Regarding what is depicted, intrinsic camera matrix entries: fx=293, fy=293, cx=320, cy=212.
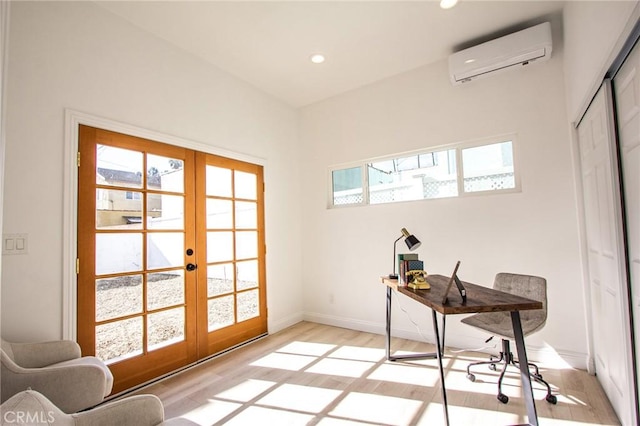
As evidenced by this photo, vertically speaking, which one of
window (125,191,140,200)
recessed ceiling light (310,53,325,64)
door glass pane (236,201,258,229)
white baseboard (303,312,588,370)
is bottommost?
white baseboard (303,312,588,370)

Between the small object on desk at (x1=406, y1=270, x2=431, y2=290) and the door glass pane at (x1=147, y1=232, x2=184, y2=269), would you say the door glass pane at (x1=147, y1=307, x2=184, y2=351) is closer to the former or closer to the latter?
the door glass pane at (x1=147, y1=232, x2=184, y2=269)

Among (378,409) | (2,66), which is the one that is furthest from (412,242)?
(2,66)

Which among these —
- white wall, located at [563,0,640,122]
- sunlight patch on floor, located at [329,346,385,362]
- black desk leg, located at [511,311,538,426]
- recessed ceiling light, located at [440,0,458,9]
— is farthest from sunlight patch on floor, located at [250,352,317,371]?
recessed ceiling light, located at [440,0,458,9]

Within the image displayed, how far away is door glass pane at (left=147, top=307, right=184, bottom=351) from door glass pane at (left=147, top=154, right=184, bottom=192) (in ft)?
3.80

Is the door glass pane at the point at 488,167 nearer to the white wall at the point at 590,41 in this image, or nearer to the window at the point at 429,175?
the window at the point at 429,175

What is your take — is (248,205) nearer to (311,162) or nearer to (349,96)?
(311,162)

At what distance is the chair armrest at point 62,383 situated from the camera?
5.04ft

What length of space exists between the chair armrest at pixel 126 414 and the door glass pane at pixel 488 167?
3.15m

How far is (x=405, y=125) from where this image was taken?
11.5 ft

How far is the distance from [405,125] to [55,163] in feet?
10.9

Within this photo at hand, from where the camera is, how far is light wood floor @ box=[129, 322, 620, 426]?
1961 mm

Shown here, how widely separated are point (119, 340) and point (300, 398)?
153 centimetres

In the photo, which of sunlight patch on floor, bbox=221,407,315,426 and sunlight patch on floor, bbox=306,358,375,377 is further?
sunlight patch on floor, bbox=306,358,375,377

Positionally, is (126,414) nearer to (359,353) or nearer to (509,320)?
(359,353)
